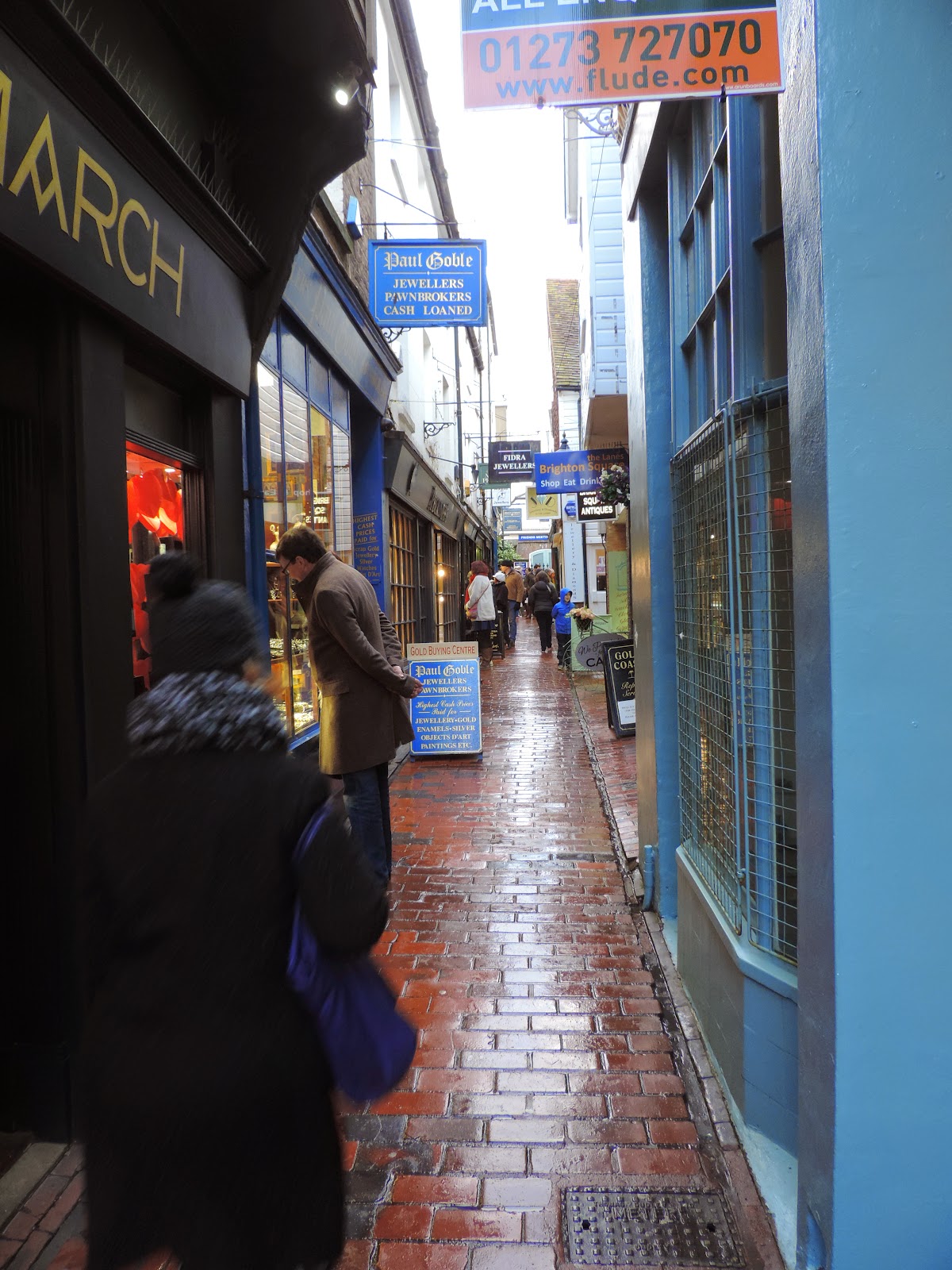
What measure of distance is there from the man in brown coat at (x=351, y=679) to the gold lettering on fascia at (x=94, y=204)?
134 cm

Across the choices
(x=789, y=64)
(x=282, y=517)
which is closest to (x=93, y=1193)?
(x=789, y=64)

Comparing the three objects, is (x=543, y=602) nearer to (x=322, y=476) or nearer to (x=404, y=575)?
(x=404, y=575)

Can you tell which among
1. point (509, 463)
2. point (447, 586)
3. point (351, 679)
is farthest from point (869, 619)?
point (509, 463)

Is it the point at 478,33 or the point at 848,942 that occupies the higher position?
the point at 478,33

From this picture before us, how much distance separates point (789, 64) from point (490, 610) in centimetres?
1428

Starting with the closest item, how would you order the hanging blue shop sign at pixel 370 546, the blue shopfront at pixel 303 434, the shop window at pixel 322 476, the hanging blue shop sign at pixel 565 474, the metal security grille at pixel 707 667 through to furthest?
the metal security grille at pixel 707 667 → the blue shopfront at pixel 303 434 → the shop window at pixel 322 476 → the hanging blue shop sign at pixel 370 546 → the hanging blue shop sign at pixel 565 474

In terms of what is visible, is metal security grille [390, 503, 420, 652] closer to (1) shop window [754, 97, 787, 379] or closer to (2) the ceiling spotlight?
(2) the ceiling spotlight

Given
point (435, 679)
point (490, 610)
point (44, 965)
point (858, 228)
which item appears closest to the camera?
point (858, 228)

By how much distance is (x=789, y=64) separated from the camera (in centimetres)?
223

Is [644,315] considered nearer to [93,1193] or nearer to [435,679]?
[93,1193]

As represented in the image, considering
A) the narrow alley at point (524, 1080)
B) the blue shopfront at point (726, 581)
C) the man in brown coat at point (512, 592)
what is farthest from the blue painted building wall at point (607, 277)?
the man in brown coat at point (512, 592)

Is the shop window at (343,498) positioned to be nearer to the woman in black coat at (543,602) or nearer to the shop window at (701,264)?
the shop window at (701,264)

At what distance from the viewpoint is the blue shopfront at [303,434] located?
5605 millimetres

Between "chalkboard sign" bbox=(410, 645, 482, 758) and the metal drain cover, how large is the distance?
6.24 metres
